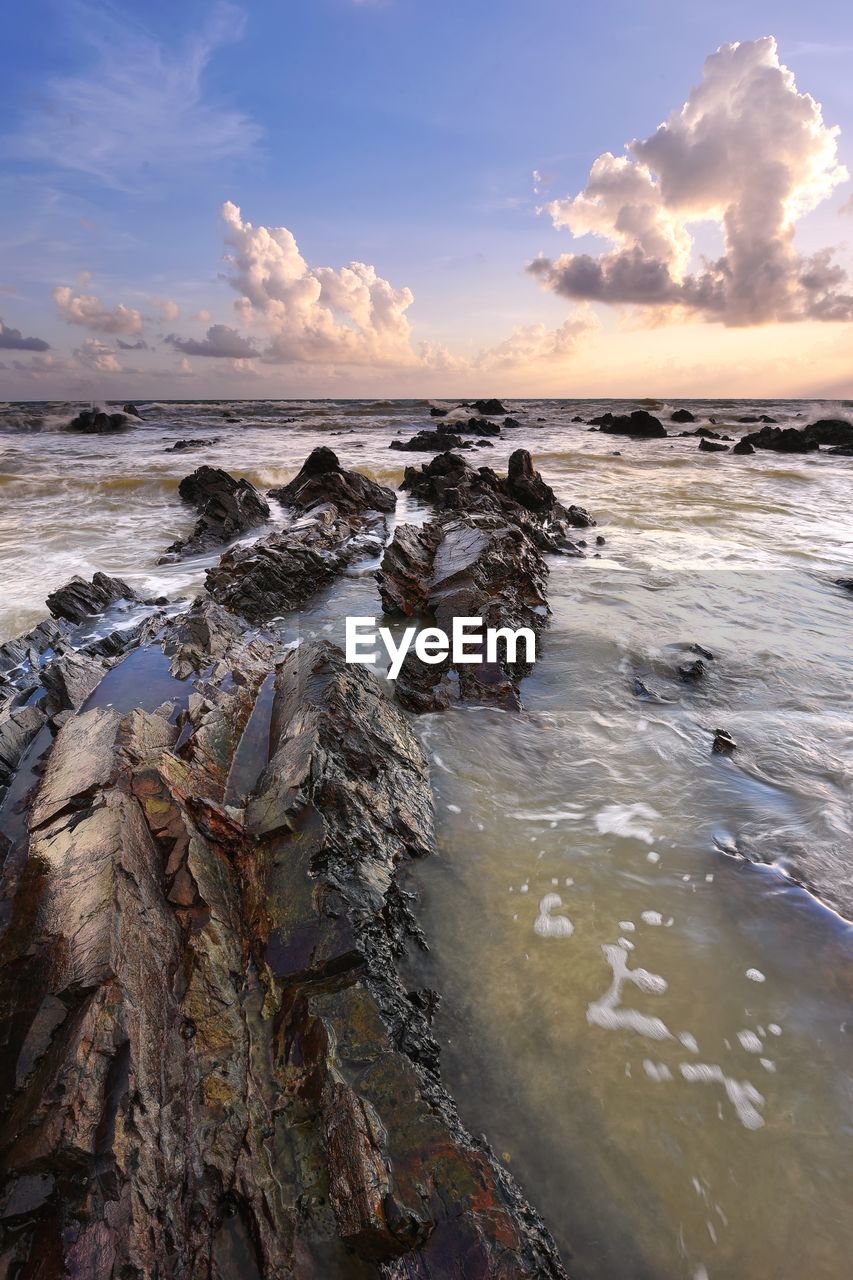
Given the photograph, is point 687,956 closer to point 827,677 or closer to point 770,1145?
point 770,1145

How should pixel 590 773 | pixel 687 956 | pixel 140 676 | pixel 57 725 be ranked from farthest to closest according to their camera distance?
1. pixel 140 676
2. pixel 590 773
3. pixel 57 725
4. pixel 687 956

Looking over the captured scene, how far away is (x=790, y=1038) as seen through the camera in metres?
2.67

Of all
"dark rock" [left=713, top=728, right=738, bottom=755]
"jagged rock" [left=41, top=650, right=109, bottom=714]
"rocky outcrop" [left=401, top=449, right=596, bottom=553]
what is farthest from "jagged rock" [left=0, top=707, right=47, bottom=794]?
"rocky outcrop" [left=401, top=449, right=596, bottom=553]

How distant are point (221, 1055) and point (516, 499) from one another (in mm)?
12253

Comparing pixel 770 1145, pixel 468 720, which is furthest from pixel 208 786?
pixel 770 1145

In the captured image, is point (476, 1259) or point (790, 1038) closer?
point (476, 1259)

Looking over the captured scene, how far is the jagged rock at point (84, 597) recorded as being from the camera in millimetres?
7500

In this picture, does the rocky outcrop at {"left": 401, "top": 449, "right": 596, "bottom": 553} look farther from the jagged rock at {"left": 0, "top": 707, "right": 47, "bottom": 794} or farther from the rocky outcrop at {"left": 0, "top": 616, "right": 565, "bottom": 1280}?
the rocky outcrop at {"left": 0, "top": 616, "right": 565, "bottom": 1280}

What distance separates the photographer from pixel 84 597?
25.5 feet

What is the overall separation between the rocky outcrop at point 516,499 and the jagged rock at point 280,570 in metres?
2.63

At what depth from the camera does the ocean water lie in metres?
2.17

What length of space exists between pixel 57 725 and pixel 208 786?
151 centimetres

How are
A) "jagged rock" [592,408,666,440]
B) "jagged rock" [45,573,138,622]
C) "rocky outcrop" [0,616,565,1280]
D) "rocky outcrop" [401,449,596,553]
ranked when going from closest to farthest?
"rocky outcrop" [0,616,565,1280] → "jagged rock" [45,573,138,622] → "rocky outcrop" [401,449,596,553] → "jagged rock" [592,408,666,440]

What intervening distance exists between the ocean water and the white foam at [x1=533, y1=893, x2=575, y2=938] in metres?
0.01
